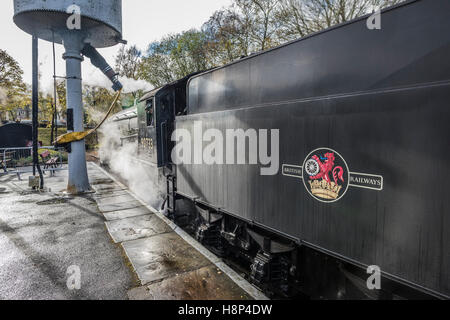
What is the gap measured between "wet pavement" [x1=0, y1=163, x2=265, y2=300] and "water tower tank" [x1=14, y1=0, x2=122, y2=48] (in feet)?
18.0

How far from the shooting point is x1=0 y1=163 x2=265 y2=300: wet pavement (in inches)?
136

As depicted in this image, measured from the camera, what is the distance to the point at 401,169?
1993 millimetres

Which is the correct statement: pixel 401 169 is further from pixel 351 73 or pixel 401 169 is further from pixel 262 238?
pixel 262 238

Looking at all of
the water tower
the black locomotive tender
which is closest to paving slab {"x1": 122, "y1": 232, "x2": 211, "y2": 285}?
the black locomotive tender

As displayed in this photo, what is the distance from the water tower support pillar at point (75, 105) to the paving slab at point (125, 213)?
2973 millimetres

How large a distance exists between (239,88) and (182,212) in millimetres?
3760

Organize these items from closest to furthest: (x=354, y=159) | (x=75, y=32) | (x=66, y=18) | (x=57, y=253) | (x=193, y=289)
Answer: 1. (x=354, y=159)
2. (x=193, y=289)
3. (x=57, y=253)
4. (x=66, y=18)
5. (x=75, y=32)

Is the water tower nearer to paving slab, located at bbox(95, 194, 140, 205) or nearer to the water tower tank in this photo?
the water tower tank

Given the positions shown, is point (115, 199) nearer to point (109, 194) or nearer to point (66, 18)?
point (109, 194)

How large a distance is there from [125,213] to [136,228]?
128cm

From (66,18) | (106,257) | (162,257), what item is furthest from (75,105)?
(162,257)

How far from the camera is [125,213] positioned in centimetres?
687

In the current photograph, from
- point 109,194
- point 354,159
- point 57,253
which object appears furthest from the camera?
point 109,194

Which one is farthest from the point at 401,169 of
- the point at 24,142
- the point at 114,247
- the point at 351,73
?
the point at 24,142
